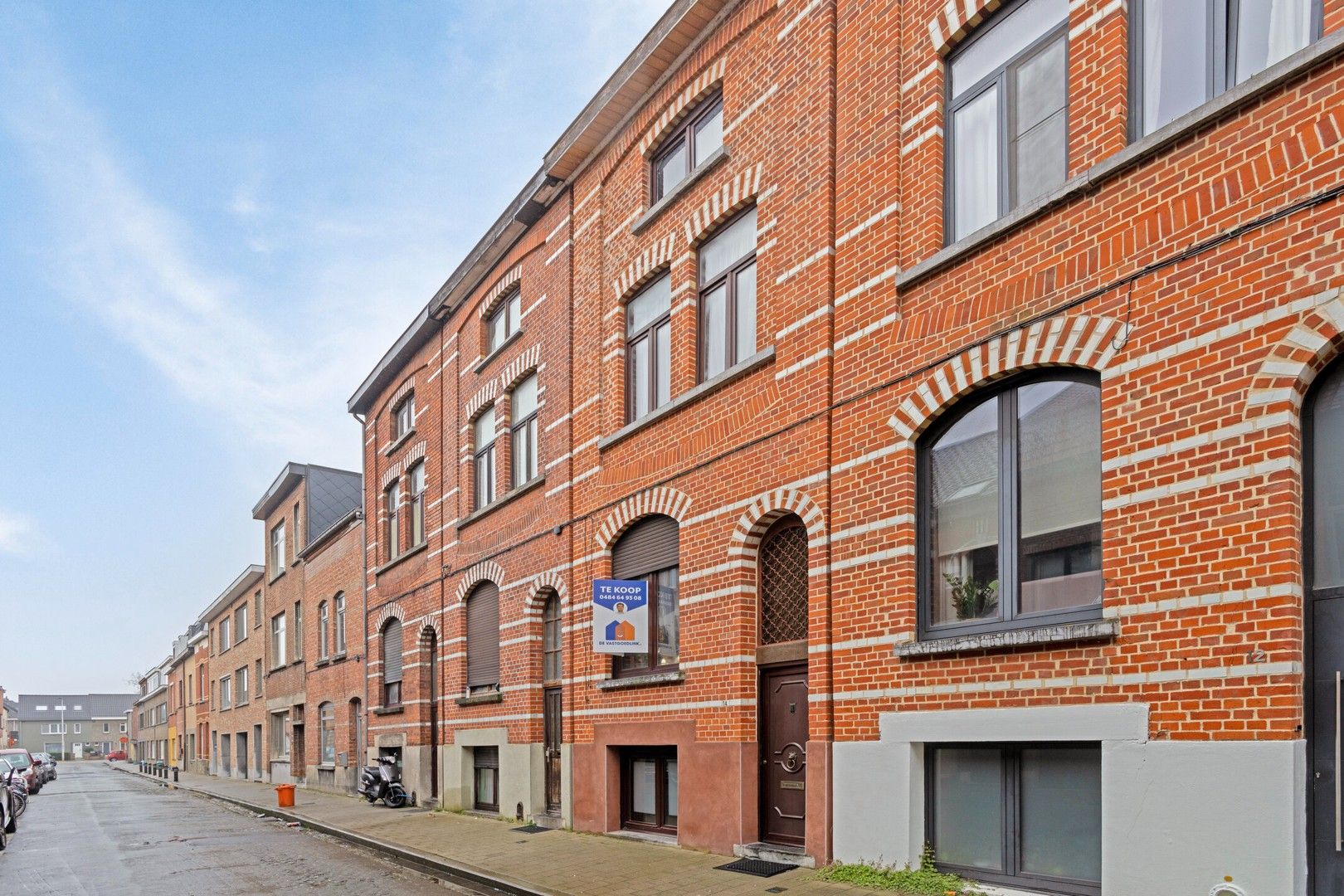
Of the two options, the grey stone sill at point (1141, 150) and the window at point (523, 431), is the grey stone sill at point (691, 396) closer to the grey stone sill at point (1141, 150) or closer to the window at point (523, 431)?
the grey stone sill at point (1141, 150)

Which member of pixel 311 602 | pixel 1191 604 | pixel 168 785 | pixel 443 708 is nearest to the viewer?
pixel 1191 604

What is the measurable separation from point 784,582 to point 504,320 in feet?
33.6

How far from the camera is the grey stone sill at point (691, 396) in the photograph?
11.8 meters

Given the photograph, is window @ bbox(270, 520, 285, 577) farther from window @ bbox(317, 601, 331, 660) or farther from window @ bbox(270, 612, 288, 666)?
window @ bbox(317, 601, 331, 660)

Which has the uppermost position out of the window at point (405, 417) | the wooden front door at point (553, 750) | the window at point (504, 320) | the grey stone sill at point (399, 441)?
the window at point (504, 320)

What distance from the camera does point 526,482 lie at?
1748 centimetres

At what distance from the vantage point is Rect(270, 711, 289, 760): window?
3531cm

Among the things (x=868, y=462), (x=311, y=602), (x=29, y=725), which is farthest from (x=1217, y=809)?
(x=29, y=725)

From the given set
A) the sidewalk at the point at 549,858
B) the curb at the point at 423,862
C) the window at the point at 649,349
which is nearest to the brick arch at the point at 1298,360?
the sidewalk at the point at 549,858

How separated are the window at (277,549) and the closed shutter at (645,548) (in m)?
25.6

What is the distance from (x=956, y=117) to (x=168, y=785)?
139 ft

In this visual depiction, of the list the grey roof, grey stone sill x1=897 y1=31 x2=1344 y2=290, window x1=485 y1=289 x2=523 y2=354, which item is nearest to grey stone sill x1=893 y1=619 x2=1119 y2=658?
grey stone sill x1=897 y1=31 x2=1344 y2=290

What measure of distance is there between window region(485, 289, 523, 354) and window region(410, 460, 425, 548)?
4255 millimetres

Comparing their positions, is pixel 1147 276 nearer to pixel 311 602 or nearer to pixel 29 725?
pixel 311 602
